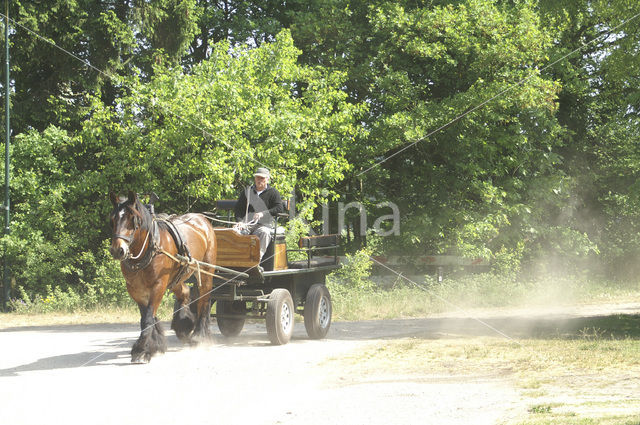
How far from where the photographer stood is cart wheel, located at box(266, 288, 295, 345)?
11.2 meters

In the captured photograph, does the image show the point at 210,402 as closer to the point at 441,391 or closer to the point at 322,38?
the point at 441,391

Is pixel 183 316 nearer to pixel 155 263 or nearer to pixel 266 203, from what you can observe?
pixel 155 263

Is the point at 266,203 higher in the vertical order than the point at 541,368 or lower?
higher

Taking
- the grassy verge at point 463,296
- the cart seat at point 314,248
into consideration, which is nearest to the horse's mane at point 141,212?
the cart seat at point 314,248

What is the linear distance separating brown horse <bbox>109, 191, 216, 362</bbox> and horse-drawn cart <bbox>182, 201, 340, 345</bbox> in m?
0.29

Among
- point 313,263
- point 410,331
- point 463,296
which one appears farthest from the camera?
point 463,296

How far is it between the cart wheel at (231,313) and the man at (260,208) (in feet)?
4.89

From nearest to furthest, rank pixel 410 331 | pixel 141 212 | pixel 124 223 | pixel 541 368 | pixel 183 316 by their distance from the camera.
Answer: pixel 541 368 → pixel 124 223 → pixel 141 212 → pixel 183 316 → pixel 410 331

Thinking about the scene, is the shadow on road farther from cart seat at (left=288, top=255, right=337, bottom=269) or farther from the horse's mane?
the horse's mane

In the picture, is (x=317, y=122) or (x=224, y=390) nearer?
(x=224, y=390)

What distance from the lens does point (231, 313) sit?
1227 centimetres

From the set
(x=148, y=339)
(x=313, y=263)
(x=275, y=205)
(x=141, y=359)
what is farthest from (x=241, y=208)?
(x=141, y=359)

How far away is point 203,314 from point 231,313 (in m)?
1.16

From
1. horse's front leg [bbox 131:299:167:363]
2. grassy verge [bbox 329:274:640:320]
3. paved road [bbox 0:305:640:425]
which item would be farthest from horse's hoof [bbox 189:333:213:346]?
grassy verge [bbox 329:274:640:320]
